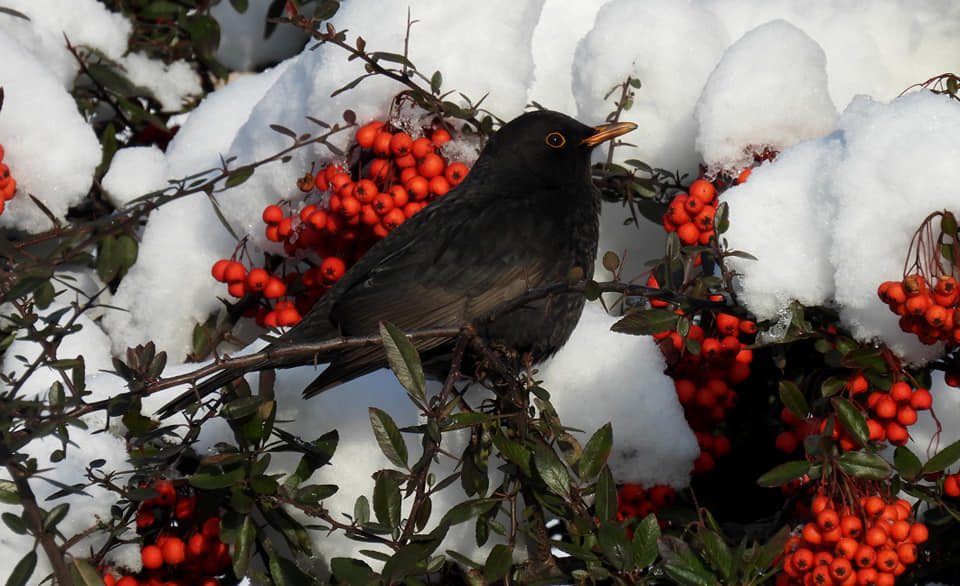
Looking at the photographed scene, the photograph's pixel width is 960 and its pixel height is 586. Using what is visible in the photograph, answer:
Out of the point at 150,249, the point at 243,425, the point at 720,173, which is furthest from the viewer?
the point at 150,249

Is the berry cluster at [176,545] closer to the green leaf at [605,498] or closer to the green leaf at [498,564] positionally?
the green leaf at [498,564]

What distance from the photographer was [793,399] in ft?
6.37

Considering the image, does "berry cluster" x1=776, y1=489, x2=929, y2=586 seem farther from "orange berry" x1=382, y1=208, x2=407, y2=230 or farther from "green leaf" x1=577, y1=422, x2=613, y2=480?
"orange berry" x1=382, y1=208, x2=407, y2=230

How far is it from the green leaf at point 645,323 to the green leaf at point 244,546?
0.78 metres

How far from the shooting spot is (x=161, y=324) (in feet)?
9.39

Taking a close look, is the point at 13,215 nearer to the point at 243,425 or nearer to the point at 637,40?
the point at 243,425

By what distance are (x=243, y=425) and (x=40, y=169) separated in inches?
44.3

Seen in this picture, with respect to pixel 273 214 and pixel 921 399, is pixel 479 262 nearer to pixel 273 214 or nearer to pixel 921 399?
pixel 273 214

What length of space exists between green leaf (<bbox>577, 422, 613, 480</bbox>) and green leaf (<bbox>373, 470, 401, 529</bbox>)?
33 cm

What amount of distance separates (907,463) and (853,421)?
0.12 metres

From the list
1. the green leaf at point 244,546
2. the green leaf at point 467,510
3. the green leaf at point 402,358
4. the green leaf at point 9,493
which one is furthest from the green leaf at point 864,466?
the green leaf at point 9,493

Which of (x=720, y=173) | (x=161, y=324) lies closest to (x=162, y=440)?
(x=161, y=324)

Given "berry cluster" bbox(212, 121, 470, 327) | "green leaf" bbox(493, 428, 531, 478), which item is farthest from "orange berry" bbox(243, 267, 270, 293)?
"green leaf" bbox(493, 428, 531, 478)

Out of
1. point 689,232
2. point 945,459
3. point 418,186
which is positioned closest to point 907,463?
point 945,459
